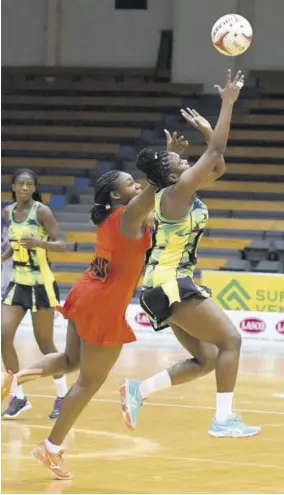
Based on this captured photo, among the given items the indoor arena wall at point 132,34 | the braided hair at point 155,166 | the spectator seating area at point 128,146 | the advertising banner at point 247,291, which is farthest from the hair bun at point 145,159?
the indoor arena wall at point 132,34

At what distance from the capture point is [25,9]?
22375 mm

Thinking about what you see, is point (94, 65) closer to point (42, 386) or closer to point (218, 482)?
point (42, 386)

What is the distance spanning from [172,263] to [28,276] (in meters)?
2.30

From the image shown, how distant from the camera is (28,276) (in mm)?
8531

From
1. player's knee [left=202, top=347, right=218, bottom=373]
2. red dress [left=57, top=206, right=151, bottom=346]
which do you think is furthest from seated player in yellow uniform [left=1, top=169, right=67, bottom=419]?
red dress [left=57, top=206, right=151, bottom=346]

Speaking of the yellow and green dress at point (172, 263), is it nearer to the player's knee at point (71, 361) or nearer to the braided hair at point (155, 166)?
the braided hair at point (155, 166)

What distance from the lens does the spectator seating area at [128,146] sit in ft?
59.2

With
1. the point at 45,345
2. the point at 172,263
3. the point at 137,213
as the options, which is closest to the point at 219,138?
the point at 137,213

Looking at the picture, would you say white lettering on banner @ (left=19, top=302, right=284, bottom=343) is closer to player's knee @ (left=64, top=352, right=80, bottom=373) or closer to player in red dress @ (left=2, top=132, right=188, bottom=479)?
player's knee @ (left=64, top=352, right=80, bottom=373)

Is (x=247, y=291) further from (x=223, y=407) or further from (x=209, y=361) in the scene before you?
(x=223, y=407)

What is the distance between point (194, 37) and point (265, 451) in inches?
569

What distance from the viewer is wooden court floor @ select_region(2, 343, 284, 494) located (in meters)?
5.92

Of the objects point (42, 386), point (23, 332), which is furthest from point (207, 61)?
point (42, 386)

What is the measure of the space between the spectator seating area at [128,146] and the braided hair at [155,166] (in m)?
11.0
